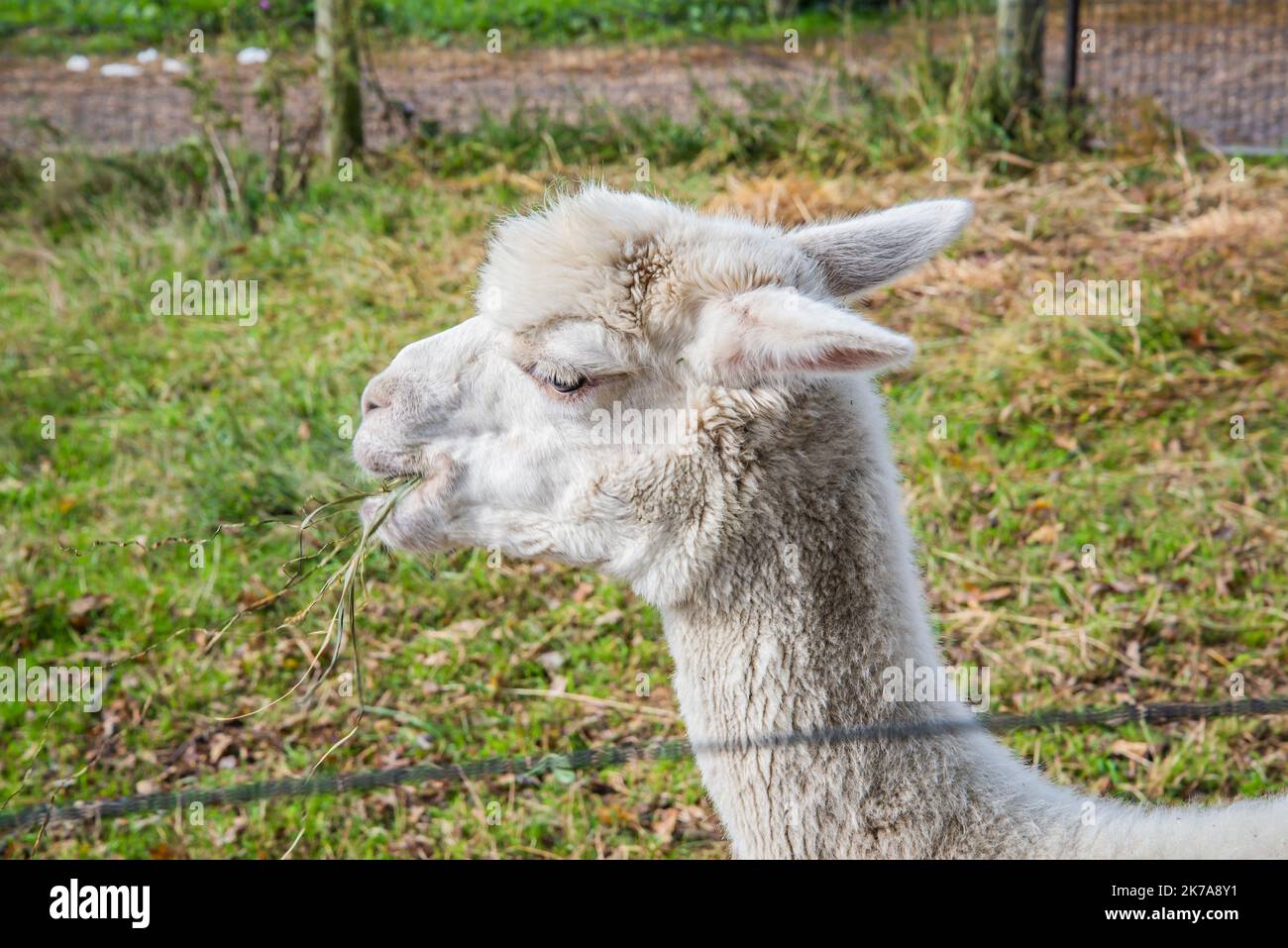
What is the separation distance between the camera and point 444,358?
2.66 meters

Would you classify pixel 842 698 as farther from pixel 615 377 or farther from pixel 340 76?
pixel 340 76

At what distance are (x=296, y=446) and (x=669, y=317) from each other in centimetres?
375

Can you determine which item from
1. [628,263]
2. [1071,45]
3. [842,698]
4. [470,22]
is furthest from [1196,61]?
[842,698]

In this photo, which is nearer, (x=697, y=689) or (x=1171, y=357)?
(x=697, y=689)

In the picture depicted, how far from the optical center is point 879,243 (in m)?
2.67

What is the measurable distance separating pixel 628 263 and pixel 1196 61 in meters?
8.34

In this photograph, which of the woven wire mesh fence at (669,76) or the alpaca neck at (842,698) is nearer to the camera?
the alpaca neck at (842,698)

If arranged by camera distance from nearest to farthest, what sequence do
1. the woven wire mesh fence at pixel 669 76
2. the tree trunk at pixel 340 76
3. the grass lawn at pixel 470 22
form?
1. the tree trunk at pixel 340 76
2. the woven wire mesh fence at pixel 669 76
3. the grass lawn at pixel 470 22

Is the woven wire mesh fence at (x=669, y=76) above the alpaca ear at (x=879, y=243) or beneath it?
above

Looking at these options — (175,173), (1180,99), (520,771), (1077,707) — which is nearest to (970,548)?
(1077,707)

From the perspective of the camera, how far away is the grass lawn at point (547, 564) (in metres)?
4.02

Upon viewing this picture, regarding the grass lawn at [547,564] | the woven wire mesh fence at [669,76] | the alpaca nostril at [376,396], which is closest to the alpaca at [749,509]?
the alpaca nostril at [376,396]

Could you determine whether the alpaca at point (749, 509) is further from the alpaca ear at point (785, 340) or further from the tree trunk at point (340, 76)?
the tree trunk at point (340, 76)
